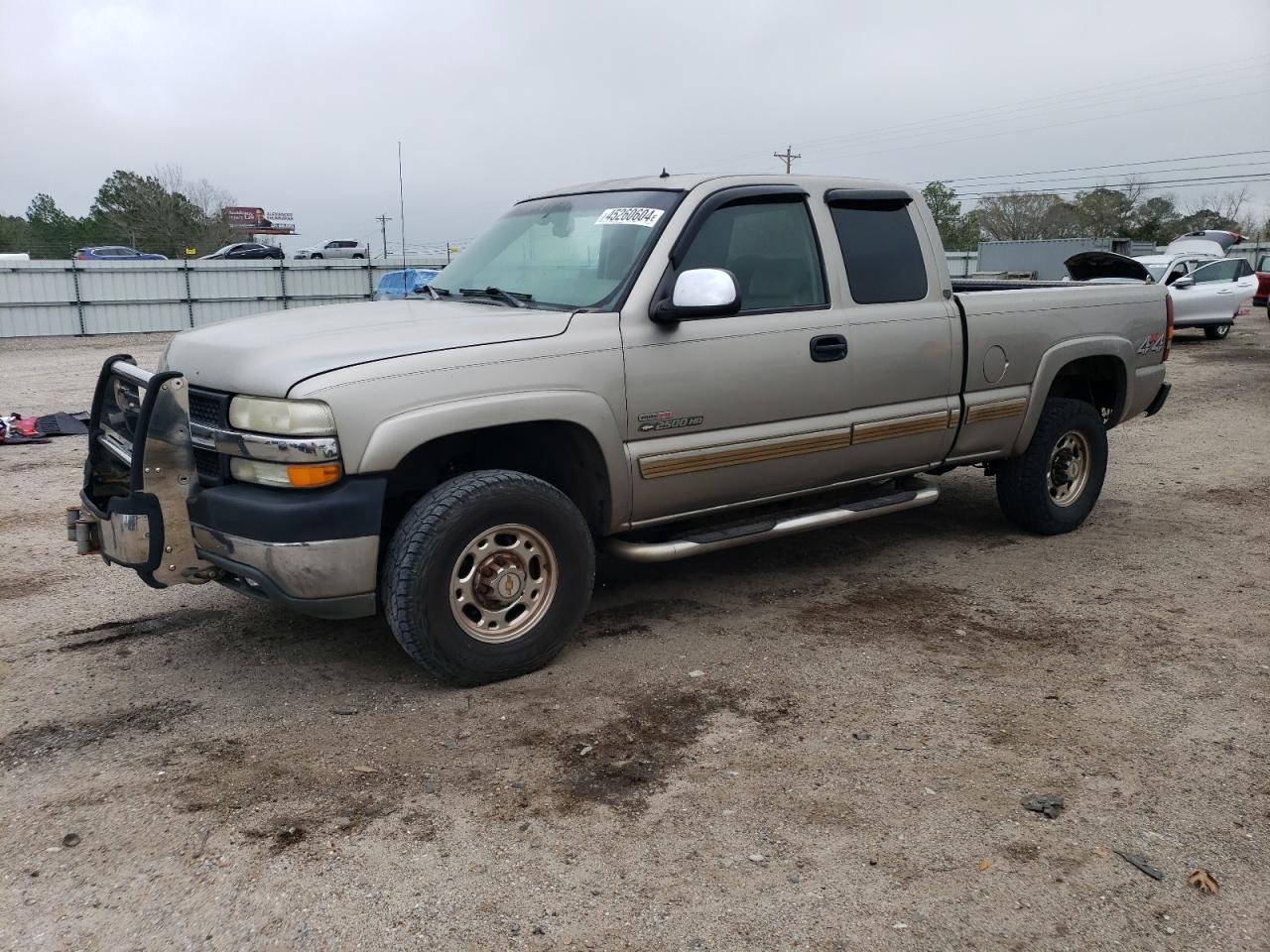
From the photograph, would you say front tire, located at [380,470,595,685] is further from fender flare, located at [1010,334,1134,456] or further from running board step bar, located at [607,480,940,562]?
fender flare, located at [1010,334,1134,456]

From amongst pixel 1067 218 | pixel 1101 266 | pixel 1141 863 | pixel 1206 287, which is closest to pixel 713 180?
pixel 1141 863

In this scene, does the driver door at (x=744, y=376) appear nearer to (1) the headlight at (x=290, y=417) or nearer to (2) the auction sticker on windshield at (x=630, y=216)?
(2) the auction sticker on windshield at (x=630, y=216)

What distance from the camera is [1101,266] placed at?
36.9 feet

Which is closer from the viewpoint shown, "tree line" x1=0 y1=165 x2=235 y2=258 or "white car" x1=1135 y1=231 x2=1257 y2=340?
"white car" x1=1135 y1=231 x2=1257 y2=340

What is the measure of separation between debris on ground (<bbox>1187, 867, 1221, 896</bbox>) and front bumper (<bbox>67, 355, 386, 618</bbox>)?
2.71m

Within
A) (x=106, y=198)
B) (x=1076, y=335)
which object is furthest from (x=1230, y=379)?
(x=106, y=198)

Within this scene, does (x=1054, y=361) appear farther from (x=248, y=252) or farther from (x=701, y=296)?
(x=248, y=252)

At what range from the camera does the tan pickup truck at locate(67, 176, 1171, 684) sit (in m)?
3.70

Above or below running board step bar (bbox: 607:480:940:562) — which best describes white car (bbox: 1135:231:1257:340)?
above

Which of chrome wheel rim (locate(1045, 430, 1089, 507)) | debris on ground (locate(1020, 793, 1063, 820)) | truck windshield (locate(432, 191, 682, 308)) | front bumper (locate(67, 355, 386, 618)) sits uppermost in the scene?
truck windshield (locate(432, 191, 682, 308))

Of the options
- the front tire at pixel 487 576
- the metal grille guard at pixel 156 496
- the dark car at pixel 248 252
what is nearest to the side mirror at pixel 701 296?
the front tire at pixel 487 576

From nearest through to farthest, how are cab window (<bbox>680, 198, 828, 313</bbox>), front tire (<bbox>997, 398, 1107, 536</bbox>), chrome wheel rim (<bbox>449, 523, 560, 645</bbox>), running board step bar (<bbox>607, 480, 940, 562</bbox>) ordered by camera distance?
chrome wheel rim (<bbox>449, 523, 560, 645</bbox>), running board step bar (<bbox>607, 480, 940, 562</bbox>), cab window (<bbox>680, 198, 828, 313</bbox>), front tire (<bbox>997, 398, 1107, 536</bbox>)

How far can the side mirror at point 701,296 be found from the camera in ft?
13.8

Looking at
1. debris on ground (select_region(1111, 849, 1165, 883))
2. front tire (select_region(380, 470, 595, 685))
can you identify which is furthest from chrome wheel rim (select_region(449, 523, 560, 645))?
debris on ground (select_region(1111, 849, 1165, 883))
